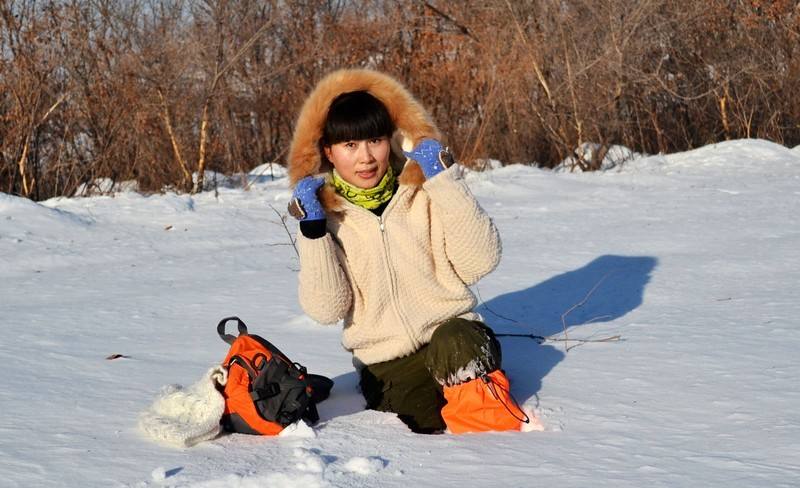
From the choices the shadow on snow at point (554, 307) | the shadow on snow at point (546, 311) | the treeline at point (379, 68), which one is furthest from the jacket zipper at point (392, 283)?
the treeline at point (379, 68)

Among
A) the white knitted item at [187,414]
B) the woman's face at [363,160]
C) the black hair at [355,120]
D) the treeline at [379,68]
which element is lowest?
the white knitted item at [187,414]

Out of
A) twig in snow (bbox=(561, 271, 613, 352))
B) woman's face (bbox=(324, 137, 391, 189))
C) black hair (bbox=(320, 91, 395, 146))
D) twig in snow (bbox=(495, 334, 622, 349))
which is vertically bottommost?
twig in snow (bbox=(495, 334, 622, 349))

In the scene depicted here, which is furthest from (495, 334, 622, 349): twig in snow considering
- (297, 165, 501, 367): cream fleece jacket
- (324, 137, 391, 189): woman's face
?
(324, 137, 391, 189): woman's face

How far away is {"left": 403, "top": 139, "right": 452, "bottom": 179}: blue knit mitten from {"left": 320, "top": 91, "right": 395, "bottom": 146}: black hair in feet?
0.44

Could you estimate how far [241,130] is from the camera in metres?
10.6

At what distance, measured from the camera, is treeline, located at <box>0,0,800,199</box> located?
27.2 ft

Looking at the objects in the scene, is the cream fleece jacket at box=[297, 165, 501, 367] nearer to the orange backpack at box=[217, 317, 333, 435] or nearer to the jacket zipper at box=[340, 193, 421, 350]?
the jacket zipper at box=[340, 193, 421, 350]

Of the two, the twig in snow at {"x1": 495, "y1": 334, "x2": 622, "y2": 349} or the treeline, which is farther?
the treeline

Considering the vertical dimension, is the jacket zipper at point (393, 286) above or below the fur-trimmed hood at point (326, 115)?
below

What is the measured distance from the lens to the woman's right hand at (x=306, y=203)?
2.69 meters

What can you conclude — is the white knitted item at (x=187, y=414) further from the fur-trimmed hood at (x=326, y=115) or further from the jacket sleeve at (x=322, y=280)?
the fur-trimmed hood at (x=326, y=115)

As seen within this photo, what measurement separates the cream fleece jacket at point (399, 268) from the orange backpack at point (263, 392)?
251 millimetres

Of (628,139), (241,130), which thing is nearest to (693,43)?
(628,139)

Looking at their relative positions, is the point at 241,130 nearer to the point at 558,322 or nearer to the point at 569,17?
the point at 569,17
